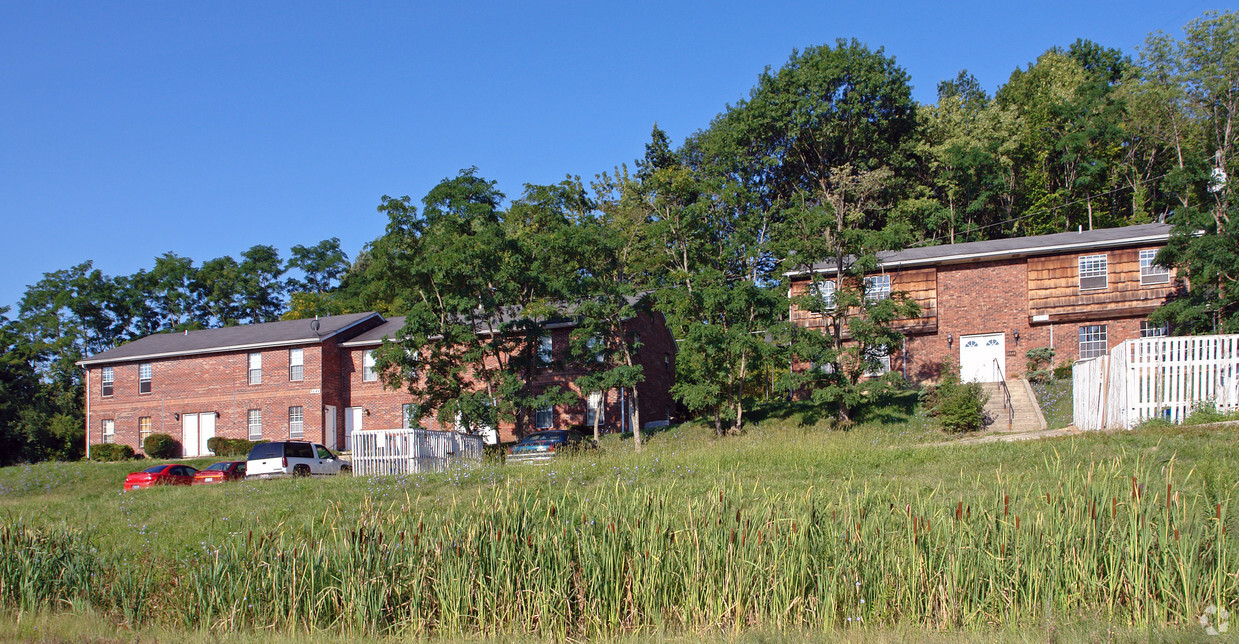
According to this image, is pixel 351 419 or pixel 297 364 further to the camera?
pixel 351 419

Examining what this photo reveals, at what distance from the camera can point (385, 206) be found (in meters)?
30.7

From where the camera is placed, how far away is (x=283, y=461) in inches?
914

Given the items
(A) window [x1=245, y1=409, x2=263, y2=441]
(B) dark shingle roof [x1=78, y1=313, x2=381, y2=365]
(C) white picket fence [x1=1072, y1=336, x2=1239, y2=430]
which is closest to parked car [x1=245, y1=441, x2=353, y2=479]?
(B) dark shingle roof [x1=78, y1=313, x2=381, y2=365]

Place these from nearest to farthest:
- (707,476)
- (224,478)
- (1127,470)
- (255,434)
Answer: (1127,470)
(707,476)
(224,478)
(255,434)

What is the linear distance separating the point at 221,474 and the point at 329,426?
15.6m

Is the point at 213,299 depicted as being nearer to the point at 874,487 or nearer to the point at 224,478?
the point at 224,478

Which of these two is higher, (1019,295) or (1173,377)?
(1019,295)

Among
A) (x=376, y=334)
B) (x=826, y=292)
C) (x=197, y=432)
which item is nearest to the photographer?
(x=826, y=292)

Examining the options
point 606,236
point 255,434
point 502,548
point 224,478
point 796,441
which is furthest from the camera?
point 255,434

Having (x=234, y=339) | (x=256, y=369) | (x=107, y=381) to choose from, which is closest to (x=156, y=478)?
(x=256, y=369)

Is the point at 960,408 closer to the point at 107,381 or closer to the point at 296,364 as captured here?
the point at 296,364

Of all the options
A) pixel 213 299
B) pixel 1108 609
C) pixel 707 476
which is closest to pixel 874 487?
pixel 707 476

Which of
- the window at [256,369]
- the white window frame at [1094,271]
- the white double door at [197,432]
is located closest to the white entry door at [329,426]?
the window at [256,369]

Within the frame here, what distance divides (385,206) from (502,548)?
24.4m
